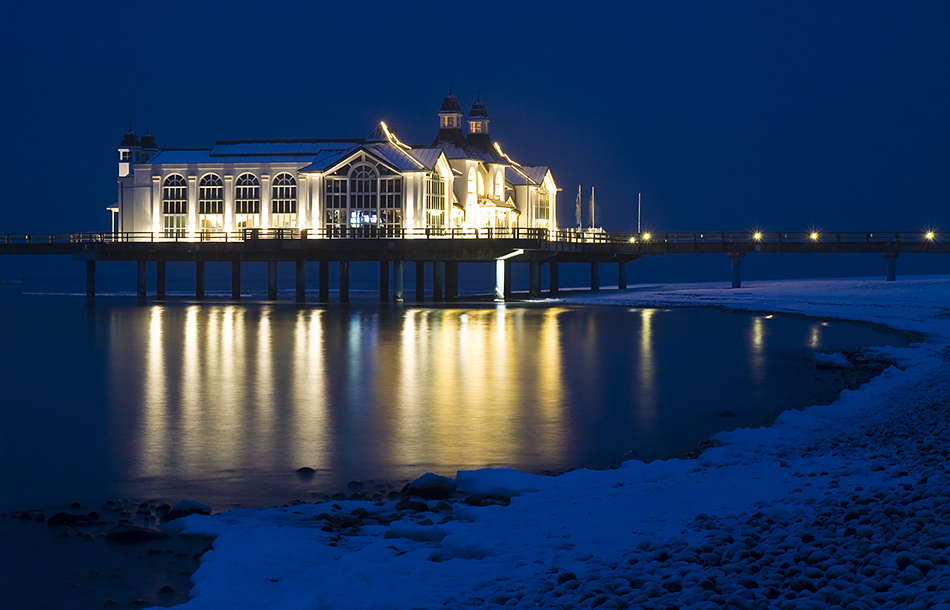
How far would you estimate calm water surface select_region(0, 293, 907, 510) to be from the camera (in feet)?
42.5

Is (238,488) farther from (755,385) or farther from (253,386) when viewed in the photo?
(755,385)

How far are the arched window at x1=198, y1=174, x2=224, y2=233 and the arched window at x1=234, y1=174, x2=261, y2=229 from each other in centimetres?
112

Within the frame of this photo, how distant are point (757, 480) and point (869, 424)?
475 cm

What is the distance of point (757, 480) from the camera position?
1039 cm

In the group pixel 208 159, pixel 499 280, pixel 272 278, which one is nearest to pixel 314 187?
pixel 272 278

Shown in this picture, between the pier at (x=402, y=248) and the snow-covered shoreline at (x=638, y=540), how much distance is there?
45978 millimetres

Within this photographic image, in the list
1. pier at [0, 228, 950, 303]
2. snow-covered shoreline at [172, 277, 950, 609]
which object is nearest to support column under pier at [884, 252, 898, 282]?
pier at [0, 228, 950, 303]

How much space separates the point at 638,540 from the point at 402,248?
4947 cm

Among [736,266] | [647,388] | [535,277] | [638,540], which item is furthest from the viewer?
[736,266]

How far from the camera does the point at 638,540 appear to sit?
832 centimetres

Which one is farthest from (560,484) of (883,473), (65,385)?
(65,385)

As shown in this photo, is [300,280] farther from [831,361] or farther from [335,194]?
[831,361]

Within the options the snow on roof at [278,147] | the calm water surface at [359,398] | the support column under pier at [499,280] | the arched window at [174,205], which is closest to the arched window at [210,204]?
the arched window at [174,205]

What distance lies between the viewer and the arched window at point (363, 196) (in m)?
60.4
